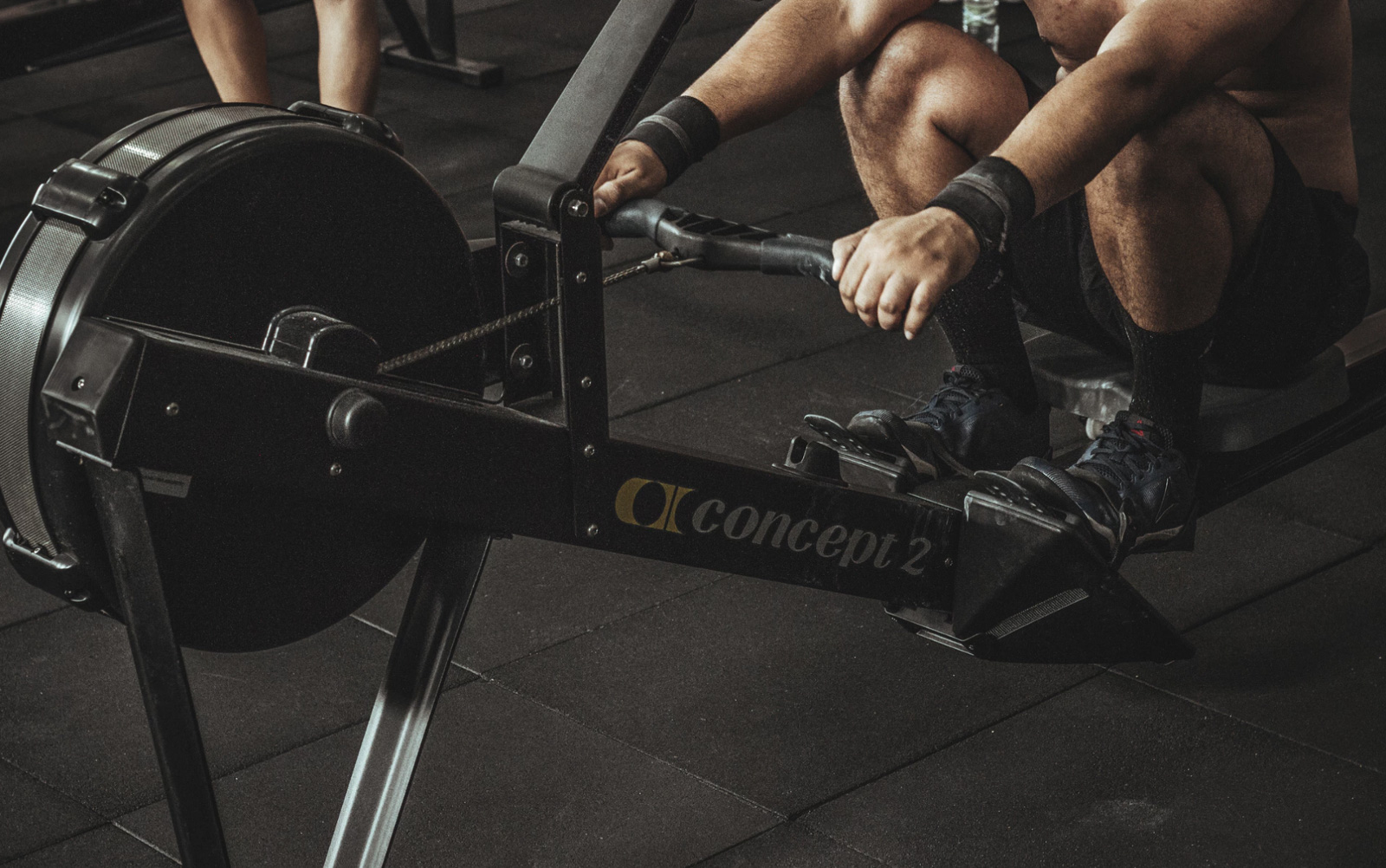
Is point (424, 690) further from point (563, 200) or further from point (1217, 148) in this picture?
point (1217, 148)

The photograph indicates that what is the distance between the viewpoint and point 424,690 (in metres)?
1.44

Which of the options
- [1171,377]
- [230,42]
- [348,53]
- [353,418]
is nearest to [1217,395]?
[1171,377]

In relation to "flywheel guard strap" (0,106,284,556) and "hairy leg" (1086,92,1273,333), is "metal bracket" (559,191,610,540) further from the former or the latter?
"hairy leg" (1086,92,1273,333)

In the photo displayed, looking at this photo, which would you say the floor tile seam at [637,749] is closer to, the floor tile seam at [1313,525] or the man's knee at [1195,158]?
the man's knee at [1195,158]

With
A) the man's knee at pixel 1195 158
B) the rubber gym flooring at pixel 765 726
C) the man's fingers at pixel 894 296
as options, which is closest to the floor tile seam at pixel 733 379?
the rubber gym flooring at pixel 765 726

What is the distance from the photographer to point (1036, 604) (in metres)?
1.82

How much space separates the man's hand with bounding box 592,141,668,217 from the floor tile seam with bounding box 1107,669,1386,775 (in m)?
0.84

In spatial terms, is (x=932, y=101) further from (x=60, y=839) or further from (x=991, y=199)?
(x=60, y=839)

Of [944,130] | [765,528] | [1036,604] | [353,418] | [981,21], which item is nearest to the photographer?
[353,418]

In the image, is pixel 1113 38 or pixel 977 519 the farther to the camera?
pixel 977 519

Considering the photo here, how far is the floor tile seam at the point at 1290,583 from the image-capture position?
2.07m

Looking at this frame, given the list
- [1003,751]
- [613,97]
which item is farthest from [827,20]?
[1003,751]

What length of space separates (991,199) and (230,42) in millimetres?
2153

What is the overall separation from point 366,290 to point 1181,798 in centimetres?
101
